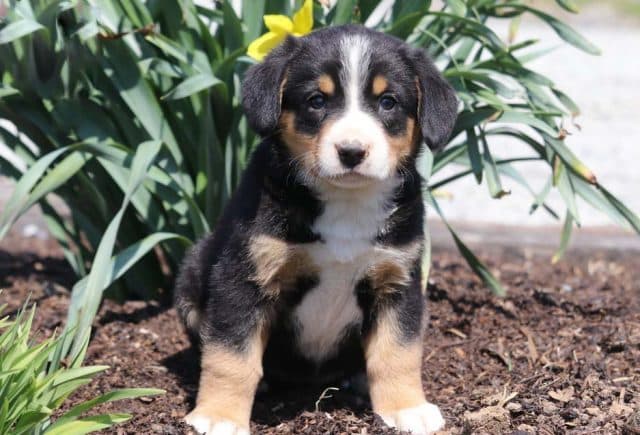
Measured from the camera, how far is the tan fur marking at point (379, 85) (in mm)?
3512

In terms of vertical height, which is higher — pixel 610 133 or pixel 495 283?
pixel 495 283

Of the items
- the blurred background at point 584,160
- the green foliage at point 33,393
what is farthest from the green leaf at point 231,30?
the green foliage at point 33,393

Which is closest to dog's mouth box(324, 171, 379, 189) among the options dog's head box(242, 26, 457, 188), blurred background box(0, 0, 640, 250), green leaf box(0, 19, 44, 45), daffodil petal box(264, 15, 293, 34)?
dog's head box(242, 26, 457, 188)

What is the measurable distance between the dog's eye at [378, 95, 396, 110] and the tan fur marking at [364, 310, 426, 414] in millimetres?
737

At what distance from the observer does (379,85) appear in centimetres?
352

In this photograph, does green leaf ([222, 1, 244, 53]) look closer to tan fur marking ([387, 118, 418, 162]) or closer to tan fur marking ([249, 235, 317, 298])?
tan fur marking ([387, 118, 418, 162])

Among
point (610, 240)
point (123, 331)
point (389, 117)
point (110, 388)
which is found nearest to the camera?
point (389, 117)

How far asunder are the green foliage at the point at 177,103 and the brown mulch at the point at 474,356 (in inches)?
12.4

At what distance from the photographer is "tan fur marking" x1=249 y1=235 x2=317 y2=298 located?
354cm

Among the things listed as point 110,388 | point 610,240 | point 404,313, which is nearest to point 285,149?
point 404,313

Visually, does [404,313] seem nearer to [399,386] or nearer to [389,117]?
[399,386]

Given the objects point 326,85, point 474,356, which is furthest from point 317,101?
point 474,356

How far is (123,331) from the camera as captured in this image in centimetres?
461

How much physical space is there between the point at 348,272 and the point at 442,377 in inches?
36.6
